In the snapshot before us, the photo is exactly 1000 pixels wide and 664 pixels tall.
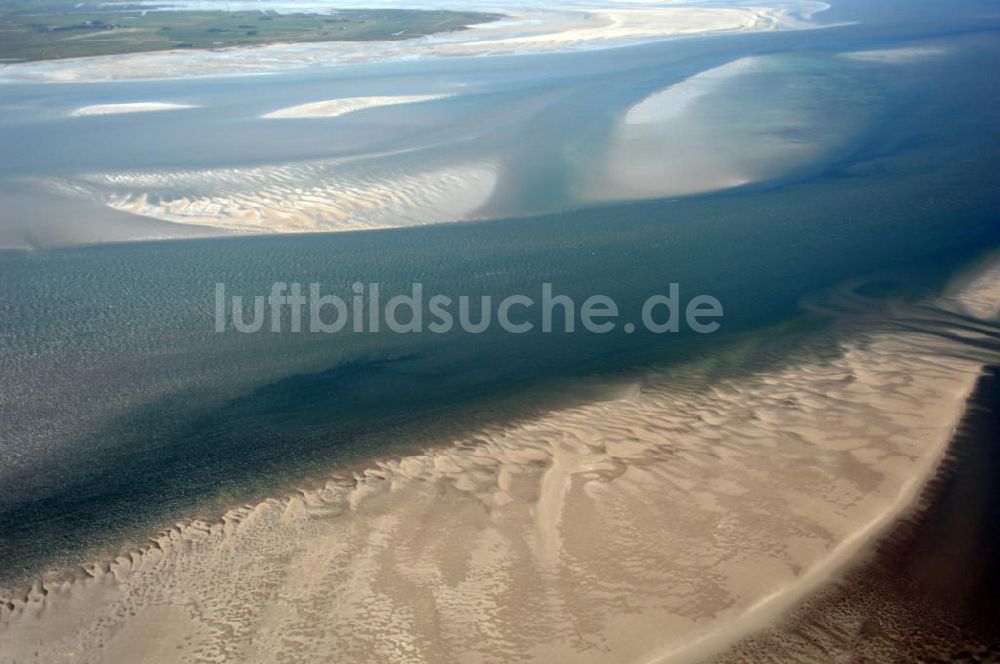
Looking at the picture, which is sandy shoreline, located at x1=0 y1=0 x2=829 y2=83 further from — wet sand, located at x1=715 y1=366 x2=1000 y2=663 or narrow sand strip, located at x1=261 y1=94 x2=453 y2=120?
wet sand, located at x1=715 y1=366 x2=1000 y2=663

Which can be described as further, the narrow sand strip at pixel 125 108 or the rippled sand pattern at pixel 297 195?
the narrow sand strip at pixel 125 108

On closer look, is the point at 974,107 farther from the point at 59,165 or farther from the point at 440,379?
the point at 59,165

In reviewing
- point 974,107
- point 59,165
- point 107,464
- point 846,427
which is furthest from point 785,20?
point 107,464

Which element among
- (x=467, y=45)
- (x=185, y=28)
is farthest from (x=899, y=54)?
(x=185, y=28)

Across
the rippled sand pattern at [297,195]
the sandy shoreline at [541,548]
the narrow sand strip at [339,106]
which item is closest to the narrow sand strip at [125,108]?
the narrow sand strip at [339,106]

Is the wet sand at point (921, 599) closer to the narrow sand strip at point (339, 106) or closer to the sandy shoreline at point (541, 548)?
the sandy shoreline at point (541, 548)

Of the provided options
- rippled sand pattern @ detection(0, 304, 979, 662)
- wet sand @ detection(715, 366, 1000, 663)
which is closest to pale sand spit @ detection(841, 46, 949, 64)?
rippled sand pattern @ detection(0, 304, 979, 662)
